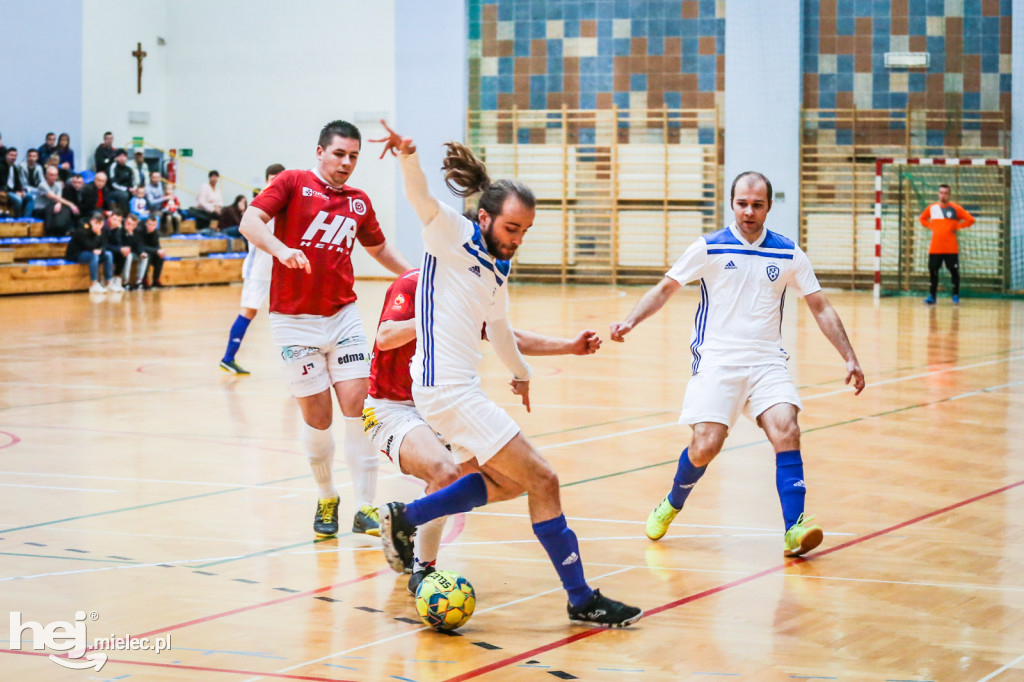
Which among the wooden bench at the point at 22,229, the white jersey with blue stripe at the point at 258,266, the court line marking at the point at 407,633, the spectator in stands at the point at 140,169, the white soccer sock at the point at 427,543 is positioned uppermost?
the spectator in stands at the point at 140,169

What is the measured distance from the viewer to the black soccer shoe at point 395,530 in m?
4.26

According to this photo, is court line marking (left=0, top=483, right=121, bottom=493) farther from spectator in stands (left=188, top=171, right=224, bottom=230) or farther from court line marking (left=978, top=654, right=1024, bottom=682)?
spectator in stands (left=188, top=171, right=224, bottom=230)

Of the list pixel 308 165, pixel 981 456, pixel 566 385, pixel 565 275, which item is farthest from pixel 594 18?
pixel 981 456

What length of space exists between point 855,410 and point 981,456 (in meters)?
1.88

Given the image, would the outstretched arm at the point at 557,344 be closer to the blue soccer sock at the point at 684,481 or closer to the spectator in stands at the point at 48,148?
the blue soccer sock at the point at 684,481

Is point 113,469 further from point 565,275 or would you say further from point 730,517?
point 565,275

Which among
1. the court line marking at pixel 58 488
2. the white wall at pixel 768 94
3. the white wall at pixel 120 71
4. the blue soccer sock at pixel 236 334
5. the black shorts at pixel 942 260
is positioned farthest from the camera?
the white wall at pixel 120 71

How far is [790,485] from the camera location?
5.13m

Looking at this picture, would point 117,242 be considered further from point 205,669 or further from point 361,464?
point 205,669

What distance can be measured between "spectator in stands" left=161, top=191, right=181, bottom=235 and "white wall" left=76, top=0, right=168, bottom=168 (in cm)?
164

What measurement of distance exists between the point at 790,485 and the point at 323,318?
224cm

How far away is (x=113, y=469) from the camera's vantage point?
267 inches

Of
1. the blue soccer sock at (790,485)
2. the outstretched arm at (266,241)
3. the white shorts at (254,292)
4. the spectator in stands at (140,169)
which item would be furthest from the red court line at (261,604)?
the spectator in stands at (140,169)

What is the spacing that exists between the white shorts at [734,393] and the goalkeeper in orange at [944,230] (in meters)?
14.6
